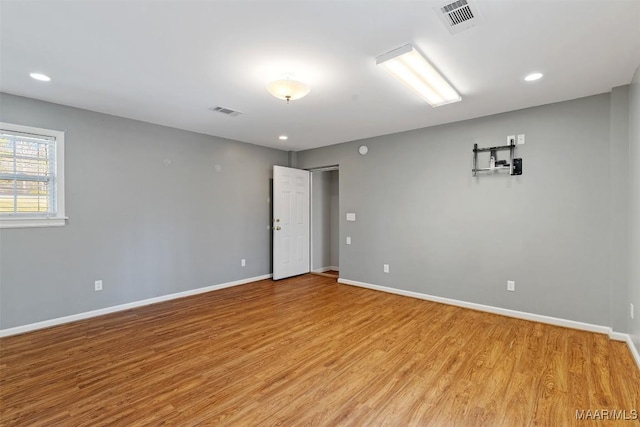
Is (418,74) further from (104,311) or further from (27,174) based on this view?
(104,311)

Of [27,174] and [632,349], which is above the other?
[27,174]

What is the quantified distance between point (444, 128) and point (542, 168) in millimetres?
1338

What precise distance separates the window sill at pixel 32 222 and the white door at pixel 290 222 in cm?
305

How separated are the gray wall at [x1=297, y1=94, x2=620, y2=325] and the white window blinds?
4.22 m

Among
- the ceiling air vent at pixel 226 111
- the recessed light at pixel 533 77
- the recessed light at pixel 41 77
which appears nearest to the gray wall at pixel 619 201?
the recessed light at pixel 533 77

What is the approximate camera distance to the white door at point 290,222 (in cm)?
556

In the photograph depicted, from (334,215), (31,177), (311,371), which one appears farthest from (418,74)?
(31,177)

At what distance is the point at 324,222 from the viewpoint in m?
6.56

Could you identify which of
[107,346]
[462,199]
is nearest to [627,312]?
[462,199]

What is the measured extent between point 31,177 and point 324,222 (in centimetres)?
474

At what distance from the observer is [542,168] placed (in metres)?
3.47

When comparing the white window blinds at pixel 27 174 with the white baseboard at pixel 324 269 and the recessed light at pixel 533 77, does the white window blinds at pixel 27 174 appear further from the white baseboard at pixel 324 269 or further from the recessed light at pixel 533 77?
the recessed light at pixel 533 77

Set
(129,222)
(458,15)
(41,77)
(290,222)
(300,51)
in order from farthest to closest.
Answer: (290,222)
(129,222)
(41,77)
(300,51)
(458,15)

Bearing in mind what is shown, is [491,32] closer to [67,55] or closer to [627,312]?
[627,312]
